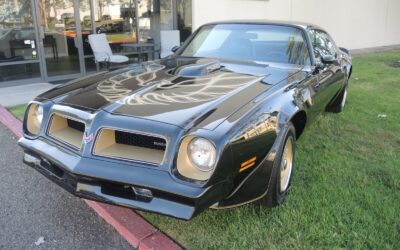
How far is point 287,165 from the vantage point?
327cm

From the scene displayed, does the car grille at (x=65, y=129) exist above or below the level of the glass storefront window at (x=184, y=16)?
below

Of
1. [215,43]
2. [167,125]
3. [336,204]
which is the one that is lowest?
[336,204]

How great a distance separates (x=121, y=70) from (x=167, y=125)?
5.42 ft

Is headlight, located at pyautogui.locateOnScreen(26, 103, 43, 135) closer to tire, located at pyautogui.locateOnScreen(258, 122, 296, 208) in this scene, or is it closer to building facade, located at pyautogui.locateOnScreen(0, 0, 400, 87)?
tire, located at pyautogui.locateOnScreen(258, 122, 296, 208)

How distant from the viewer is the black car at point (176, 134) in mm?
2309

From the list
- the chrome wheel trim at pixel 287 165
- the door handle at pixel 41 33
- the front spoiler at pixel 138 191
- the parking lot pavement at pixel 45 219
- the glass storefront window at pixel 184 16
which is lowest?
the parking lot pavement at pixel 45 219

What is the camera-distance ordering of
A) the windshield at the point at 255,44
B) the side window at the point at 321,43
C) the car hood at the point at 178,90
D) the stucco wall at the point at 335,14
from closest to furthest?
the car hood at the point at 178,90 < the windshield at the point at 255,44 < the side window at the point at 321,43 < the stucco wall at the point at 335,14

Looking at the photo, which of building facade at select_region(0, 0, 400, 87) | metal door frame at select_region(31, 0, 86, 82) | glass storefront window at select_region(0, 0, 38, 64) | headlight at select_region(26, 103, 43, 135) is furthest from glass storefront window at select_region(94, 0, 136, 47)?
headlight at select_region(26, 103, 43, 135)

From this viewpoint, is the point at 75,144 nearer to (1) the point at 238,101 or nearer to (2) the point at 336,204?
(1) the point at 238,101

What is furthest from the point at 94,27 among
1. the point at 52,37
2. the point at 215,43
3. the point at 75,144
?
the point at 75,144

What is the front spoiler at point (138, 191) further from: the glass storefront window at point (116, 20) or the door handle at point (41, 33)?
the glass storefront window at point (116, 20)

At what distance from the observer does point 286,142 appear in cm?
304

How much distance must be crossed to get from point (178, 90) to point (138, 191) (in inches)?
37.2

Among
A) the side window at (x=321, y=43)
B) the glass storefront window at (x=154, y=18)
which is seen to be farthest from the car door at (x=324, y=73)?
the glass storefront window at (x=154, y=18)
